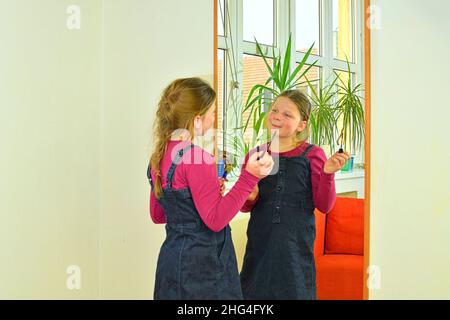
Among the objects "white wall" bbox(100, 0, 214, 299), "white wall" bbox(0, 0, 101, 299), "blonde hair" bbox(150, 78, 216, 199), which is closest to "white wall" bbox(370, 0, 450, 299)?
"blonde hair" bbox(150, 78, 216, 199)

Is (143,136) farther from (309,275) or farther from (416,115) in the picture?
(416,115)

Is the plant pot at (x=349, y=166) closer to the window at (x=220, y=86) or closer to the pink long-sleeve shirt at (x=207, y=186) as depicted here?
the pink long-sleeve shirt at (x=207, y=186)

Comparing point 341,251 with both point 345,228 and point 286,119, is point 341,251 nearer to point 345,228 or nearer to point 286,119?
point 345,228

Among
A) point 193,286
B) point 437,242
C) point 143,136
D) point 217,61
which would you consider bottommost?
point 193,286

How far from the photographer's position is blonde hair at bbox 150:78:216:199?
5.73 ft

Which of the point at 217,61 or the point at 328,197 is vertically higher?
the point at 217,61

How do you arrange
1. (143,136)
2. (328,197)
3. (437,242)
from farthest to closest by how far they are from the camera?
1. (143,136)
2. (328,197)
3. (437,242)

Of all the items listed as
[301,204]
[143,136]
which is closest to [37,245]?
[143,136]

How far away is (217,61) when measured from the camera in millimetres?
2221

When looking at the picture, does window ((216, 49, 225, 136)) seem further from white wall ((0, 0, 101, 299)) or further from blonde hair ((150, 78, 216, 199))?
white wall ((0, 0, 101, 299))

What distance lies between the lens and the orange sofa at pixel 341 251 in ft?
5.44

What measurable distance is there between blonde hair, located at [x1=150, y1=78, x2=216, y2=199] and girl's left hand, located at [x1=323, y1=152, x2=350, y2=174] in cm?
42

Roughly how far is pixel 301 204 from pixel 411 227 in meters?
0.33

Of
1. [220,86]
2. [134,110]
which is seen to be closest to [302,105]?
[220,86]
